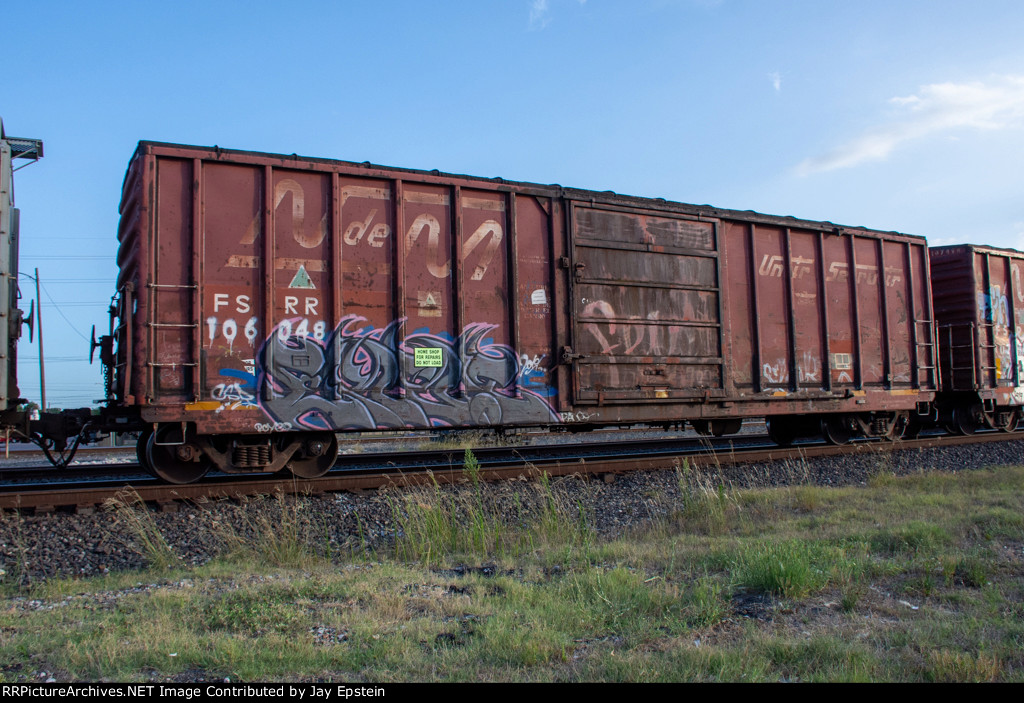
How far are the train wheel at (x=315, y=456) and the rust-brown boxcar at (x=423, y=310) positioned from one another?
25mm

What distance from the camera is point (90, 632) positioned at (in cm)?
363

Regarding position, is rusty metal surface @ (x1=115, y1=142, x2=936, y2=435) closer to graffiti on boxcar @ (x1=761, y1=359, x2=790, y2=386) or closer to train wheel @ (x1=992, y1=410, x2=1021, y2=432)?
graffiti on boxcar @ (x1=761, y1=359, x2=790, y2=386)

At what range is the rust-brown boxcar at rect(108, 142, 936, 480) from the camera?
7.10 m

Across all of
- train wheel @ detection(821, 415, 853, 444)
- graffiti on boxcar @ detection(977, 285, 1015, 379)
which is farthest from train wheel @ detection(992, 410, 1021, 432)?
train wheel @ detection(821, 415, 853, 444)

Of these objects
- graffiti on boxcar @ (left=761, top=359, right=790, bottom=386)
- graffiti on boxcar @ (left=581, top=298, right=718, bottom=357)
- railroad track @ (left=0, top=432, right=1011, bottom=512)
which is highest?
graffiti on boxcar @ (left=581, top=298, right=718, bottom=357)

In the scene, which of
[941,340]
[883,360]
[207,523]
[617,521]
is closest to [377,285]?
[207,523]

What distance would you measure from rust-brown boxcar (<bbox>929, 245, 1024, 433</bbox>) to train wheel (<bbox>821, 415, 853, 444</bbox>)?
3074mm

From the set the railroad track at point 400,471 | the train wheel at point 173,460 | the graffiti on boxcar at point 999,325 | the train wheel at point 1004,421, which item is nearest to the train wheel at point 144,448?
the train wheel at point 173,460

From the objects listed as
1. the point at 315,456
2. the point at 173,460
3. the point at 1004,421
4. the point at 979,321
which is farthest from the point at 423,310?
the point at 1004,421

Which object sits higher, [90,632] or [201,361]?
[201,361]

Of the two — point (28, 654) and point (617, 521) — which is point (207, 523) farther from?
point (617, 521)

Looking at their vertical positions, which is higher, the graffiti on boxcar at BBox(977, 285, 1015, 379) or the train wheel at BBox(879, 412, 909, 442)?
the graffiti on boxcar at BBox(977, 285, 1015, 379)

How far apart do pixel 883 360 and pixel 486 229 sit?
24.4 ft

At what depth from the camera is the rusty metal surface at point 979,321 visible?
12.8m
